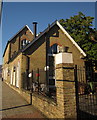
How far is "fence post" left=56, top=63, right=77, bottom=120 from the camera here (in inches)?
170

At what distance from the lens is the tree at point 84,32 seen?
56.3ft

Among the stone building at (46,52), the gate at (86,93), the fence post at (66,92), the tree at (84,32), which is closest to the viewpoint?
the fence post at (66,92)

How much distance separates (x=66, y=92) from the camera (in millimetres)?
4406

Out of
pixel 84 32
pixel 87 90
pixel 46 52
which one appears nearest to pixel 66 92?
pixel 87 90

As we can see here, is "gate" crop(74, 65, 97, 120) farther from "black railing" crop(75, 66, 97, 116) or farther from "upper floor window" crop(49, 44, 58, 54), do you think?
"upper floor window" crop(49, 44, 58, 54)

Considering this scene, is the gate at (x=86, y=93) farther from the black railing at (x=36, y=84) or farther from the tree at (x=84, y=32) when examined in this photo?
the tree at (x=84, y=32)

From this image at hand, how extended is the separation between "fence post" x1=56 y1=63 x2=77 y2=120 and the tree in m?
12.3

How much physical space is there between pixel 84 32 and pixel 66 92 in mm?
16666

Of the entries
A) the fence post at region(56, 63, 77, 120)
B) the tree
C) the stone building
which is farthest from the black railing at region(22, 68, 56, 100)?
the tree

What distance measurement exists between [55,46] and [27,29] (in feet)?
36.3

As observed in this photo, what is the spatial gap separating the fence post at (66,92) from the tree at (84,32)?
12263 millimetres

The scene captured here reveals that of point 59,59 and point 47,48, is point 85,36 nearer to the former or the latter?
point 47,48

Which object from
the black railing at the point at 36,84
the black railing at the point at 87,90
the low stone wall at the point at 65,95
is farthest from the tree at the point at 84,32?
the low stone wall at the point at 65,95

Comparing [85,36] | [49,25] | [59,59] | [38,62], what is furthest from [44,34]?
[59,59]
